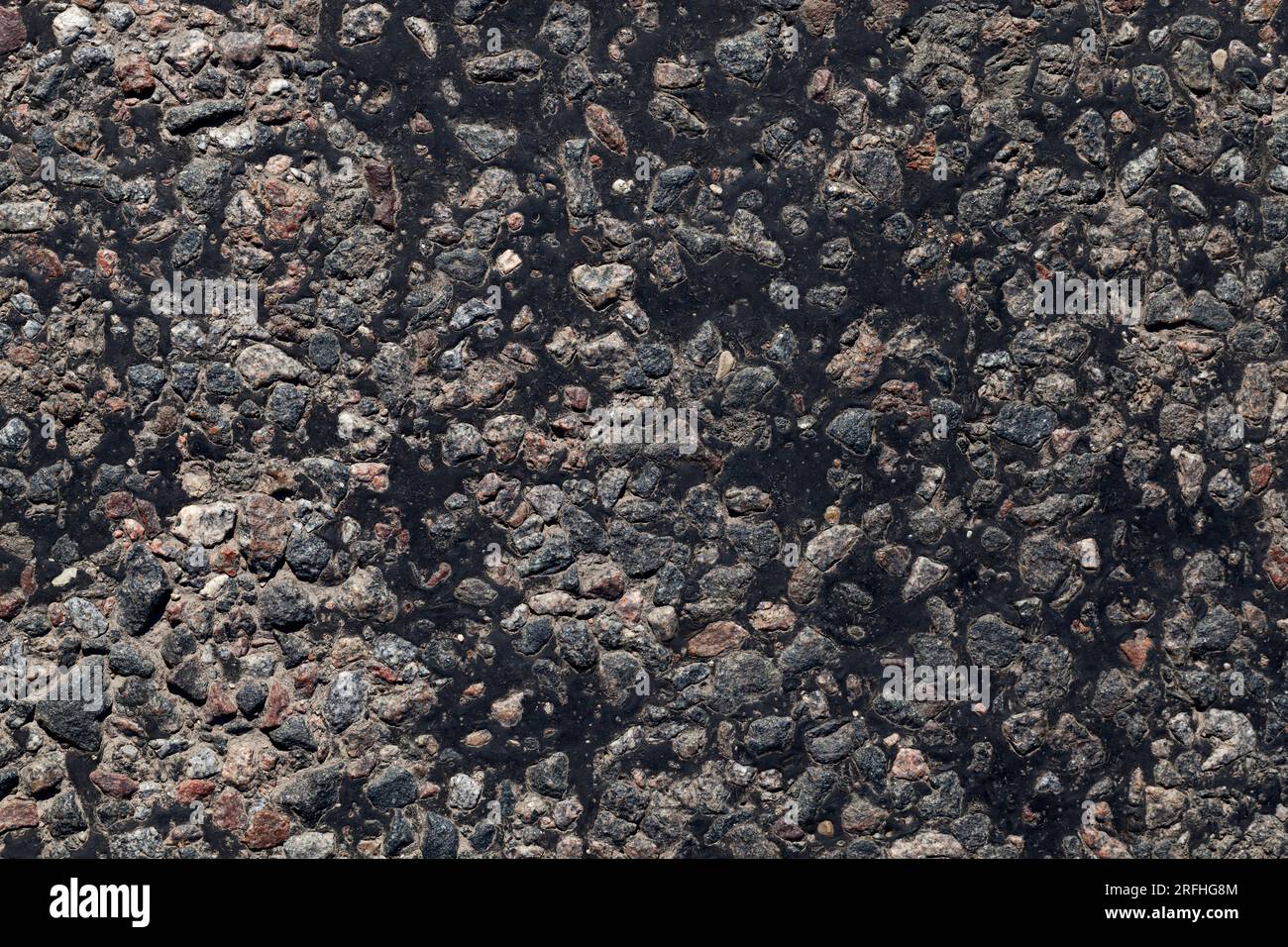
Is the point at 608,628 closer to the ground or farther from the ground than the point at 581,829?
farther from the ground

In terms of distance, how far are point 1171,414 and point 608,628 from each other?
3.39 metres

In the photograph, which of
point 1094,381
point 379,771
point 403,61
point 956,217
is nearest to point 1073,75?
point 956,217

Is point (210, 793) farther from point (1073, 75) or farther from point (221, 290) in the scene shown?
point (1073, 75)

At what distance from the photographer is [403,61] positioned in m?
6.71

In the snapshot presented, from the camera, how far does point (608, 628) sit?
6812 millimetres

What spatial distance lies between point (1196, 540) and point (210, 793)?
5688mm

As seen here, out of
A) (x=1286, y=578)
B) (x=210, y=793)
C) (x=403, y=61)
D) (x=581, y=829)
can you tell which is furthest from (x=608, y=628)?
(x=1286, y=578)
